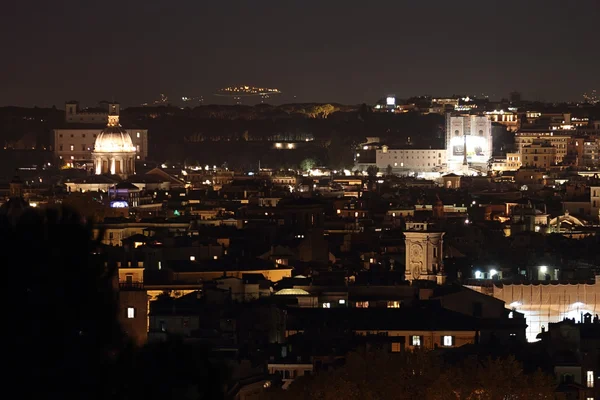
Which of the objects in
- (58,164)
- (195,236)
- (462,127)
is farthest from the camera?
(462,127)

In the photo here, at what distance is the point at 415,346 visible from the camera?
121 ft

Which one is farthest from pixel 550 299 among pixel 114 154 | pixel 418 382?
pixel 114 154

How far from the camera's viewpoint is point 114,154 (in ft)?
398

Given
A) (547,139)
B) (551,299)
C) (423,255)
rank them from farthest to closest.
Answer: (547,139) → (423,255) → (551,299)

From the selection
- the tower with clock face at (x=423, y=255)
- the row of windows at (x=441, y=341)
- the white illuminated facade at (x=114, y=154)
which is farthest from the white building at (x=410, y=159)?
the row of windows at (x=441, y=341)

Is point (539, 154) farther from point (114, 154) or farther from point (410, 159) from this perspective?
point (114, 154)

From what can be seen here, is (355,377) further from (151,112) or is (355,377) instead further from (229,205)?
(151,112)

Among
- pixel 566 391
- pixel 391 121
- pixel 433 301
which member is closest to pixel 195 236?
pixel 433 301

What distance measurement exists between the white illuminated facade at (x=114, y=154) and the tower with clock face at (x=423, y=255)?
6808 cm

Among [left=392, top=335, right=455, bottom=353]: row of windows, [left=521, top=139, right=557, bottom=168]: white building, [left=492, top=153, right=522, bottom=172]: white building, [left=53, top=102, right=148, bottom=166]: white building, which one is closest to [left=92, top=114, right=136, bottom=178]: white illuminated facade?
[left=53, top=102, right=148, bottom=166]: white building

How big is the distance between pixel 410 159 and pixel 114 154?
38670 millimetres

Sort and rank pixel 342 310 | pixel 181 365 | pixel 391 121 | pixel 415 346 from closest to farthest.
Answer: pixel 181 365 → pixel 415 346 → pixel 342 310 → pixel 391 121

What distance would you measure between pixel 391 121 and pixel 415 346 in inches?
6131

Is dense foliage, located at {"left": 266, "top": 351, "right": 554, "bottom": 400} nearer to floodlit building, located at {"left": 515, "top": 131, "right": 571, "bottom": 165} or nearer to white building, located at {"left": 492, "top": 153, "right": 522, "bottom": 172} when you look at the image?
white building, located at {"left": 492, "top": 153, "right": 522, "bottom": 172}
